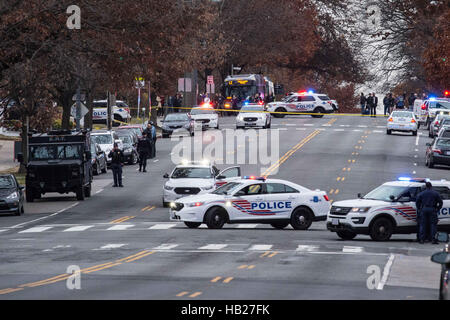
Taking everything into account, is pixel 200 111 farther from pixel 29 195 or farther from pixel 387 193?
pixel 387 193

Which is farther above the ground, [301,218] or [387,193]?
[387,193]

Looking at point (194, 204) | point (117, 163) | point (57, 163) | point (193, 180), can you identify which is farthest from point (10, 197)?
point (194, 204)

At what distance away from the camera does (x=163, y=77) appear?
75625 mm

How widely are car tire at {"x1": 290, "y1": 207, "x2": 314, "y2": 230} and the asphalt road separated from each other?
460 millimetres

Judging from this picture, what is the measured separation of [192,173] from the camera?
119ft

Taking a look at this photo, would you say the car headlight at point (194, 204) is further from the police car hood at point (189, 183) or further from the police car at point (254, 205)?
the police car hood at point (189, 183)

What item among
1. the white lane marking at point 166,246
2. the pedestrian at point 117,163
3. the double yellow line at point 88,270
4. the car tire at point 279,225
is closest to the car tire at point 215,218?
the car tire at point 279,225

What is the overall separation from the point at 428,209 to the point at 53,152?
58.0 feet

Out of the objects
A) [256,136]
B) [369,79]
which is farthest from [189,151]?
[369,79]

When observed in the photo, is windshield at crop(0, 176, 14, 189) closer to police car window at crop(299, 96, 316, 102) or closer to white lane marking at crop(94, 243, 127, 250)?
white lane marking at crop(94, 243, 127, 250)

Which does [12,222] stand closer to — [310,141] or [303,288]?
[303,288]

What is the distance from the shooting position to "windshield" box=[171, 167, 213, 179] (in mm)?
36250

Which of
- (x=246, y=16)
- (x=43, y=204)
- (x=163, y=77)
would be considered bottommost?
(x=43, y=204)
